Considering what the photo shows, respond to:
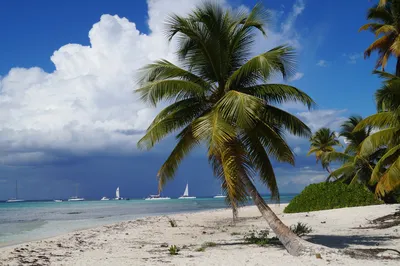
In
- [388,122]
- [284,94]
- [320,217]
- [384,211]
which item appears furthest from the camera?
[320,217]

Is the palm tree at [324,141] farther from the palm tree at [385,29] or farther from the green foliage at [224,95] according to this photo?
the green foliage at [224,95]

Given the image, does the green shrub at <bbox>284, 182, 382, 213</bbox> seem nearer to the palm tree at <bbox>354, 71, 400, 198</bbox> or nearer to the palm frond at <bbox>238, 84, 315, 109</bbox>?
the palm tree at <bbox>354, 71, 400, 198</bbox>

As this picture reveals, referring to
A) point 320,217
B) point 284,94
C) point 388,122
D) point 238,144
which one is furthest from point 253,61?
point 320,217

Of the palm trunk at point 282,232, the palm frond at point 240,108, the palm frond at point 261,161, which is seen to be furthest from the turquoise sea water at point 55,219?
the palm frond at point 240,108

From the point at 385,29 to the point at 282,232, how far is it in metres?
15.2

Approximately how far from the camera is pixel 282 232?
1105cm

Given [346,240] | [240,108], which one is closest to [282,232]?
[346,240]

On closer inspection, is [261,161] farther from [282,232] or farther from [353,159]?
[353,159]

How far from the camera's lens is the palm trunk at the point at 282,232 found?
10.7 meters

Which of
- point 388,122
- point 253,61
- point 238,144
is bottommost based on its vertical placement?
point 238,144

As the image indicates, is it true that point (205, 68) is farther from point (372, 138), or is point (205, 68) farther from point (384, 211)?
point (384, 211)

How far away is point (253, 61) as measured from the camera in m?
10.7

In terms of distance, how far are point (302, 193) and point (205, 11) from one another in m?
18.6

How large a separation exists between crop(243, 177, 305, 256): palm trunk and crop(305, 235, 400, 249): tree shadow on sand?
5.85 feet
